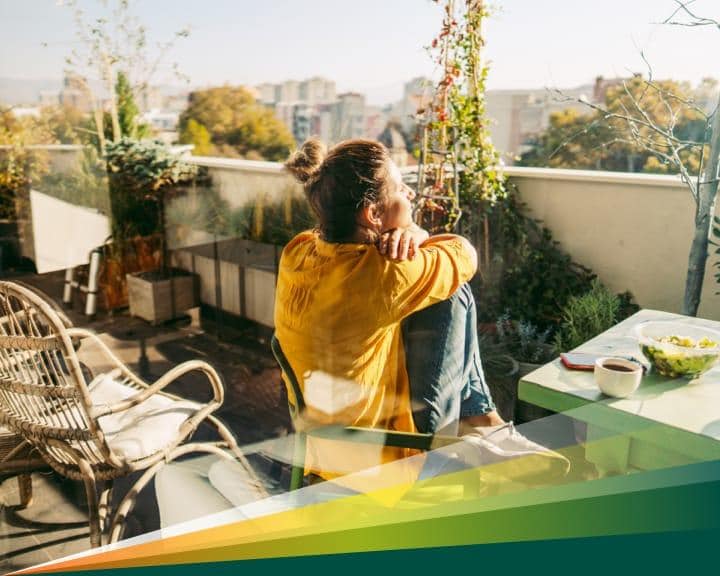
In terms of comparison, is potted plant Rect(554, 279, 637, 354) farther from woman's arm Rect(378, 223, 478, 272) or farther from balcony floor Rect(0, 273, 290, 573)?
woman's arm Rect(378, 223, 478, 272)

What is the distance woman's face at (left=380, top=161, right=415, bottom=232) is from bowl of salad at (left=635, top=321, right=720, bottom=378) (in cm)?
67

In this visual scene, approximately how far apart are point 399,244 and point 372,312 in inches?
5.6

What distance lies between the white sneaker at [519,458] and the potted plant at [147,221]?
107 inches

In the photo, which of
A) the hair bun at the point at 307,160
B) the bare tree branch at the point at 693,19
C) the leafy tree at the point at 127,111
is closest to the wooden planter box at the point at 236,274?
the leafy tree at the point at 127,111

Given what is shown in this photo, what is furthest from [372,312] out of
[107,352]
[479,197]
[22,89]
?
[479,197]

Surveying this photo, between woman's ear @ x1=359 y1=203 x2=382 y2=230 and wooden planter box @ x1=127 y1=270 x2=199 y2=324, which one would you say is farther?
wooden planter box @ x1=127 y1=270 x2=199 y2=324

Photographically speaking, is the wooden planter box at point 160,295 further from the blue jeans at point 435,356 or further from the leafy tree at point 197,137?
the blue jeans at point 435,356

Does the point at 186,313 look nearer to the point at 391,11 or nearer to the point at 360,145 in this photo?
the point at 391,11

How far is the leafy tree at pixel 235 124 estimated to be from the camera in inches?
130

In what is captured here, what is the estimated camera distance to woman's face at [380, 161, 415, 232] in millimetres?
1301

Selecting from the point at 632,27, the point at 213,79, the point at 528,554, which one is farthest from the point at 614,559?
the point at 213,79

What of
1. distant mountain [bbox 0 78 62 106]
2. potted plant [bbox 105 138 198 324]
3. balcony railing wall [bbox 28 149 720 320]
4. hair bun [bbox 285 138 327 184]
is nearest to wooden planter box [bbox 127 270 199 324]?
potted plant [bbox 105 138 198 324]

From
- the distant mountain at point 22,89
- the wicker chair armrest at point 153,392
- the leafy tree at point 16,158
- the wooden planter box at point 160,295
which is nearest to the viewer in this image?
the wicker chair armrest at point 153,392

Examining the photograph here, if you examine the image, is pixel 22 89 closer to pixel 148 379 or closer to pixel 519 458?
pixel 148 379
